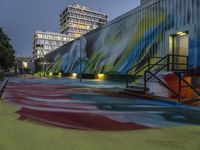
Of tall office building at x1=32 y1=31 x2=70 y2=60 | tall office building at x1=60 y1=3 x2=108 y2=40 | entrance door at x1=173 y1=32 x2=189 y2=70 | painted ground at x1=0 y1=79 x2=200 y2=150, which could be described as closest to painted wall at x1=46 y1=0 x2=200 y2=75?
entrance door at x1=173 y1=32 x2=189 y2=70

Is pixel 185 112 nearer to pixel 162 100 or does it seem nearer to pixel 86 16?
pixel 162 100

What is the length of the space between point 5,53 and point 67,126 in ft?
78.8

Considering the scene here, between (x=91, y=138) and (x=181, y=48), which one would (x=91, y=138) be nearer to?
(x=91, y=138)

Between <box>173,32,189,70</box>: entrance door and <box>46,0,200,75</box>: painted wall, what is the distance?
407 millimetres

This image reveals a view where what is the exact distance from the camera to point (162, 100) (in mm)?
7789

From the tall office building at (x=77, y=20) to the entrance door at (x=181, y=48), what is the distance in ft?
315

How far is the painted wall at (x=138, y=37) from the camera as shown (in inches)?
443

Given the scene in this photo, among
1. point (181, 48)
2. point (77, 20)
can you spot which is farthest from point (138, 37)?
point (77, 20)

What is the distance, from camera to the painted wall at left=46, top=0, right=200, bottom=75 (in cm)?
1126

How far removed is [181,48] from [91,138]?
9801 mm

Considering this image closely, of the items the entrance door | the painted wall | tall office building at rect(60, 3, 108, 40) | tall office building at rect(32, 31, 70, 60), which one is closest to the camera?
the painted wall

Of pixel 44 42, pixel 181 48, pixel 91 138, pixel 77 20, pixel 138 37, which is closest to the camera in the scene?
pixel 91 138

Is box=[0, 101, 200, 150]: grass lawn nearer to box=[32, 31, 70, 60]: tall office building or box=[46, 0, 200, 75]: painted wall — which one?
box=[46, 0, 200, 75]: painted wall

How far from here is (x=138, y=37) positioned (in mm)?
15664
